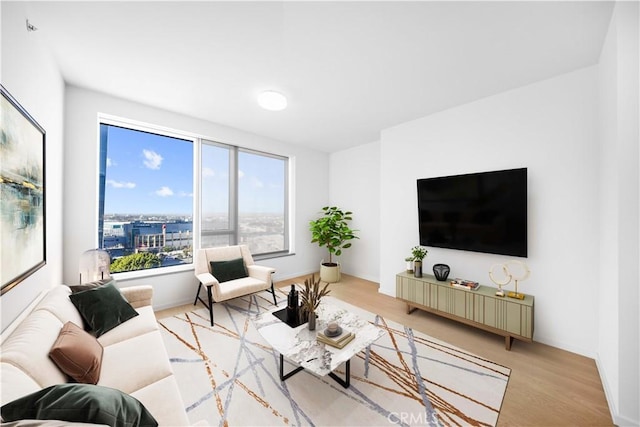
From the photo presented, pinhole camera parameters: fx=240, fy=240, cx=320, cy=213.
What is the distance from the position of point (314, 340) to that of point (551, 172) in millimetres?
2818

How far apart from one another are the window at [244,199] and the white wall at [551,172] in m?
3.01

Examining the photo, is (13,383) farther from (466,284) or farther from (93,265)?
(466,284)

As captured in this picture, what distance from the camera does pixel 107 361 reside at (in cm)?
152

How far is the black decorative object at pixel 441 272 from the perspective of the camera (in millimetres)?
2932

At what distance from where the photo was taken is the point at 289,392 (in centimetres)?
178

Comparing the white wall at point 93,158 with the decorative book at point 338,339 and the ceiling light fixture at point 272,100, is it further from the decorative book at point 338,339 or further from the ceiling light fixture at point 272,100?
the decorative book at point 338,339

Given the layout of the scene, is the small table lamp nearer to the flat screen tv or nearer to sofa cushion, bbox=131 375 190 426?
sofa cushion, bbox=131 375 190 426

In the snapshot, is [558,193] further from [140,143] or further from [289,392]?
[140,143]

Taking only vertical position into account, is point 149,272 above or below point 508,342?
above

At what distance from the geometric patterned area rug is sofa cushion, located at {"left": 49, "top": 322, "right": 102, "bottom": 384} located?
0.66m

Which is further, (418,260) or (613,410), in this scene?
(418,260)

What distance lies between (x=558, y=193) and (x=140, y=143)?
198 inches

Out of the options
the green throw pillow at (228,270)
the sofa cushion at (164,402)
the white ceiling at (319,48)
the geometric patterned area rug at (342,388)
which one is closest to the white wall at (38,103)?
the white ceiling at (319,48)

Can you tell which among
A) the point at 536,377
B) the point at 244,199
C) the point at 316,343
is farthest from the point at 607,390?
the point at 244,199
